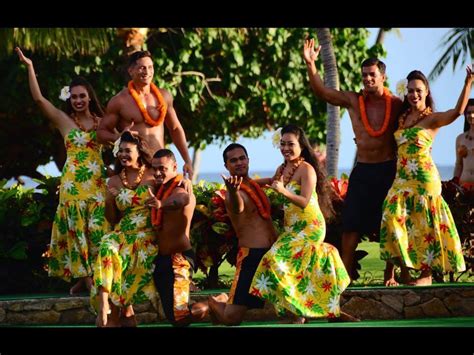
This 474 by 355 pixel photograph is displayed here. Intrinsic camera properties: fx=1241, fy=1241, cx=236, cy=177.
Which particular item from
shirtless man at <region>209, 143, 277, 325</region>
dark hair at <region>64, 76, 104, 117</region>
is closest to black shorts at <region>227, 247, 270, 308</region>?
shirtless man at <region>209, 143, 277, 325</region>

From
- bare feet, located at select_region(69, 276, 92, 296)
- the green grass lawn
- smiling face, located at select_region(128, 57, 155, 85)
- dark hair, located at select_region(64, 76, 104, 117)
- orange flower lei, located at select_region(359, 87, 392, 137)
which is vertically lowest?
bare feet, located at select_region(69, 276, 92, 296)

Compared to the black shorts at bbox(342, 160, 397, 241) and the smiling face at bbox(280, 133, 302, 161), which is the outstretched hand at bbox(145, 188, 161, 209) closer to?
the smiling face at bbox(280, 133, 302, 161)

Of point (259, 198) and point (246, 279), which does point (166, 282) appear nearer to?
point (246, 279)

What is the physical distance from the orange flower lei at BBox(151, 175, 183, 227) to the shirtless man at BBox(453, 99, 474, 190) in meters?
3.16

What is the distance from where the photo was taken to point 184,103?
20.0m

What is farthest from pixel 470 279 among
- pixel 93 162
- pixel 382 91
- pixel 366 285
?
pixel 93 162

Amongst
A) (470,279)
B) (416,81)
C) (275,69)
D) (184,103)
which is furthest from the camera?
(275,69)

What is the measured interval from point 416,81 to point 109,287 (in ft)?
8.88

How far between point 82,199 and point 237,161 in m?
1.76

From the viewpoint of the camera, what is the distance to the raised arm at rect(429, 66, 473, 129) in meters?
8.69

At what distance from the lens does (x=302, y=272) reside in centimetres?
795

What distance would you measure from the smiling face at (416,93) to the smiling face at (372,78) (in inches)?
8.5

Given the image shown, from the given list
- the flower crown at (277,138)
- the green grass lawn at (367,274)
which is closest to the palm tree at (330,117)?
the green grass lawn at (367,274)

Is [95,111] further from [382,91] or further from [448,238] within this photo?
[448,238]
